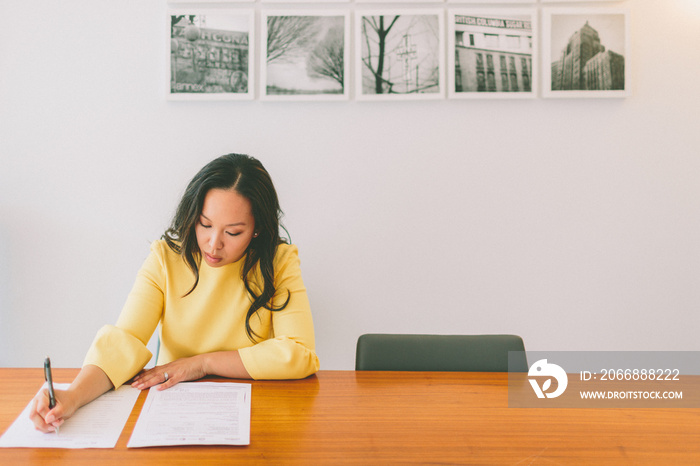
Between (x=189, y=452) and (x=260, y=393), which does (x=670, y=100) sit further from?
(x=189, y=452)

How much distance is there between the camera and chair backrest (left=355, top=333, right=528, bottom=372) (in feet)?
4.62

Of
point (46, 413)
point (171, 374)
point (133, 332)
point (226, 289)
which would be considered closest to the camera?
point (46, 413)

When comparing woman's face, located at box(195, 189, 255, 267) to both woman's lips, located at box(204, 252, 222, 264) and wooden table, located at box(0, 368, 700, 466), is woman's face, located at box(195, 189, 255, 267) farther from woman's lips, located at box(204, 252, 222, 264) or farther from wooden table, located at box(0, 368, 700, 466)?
wooden table, located at box(0, 368, 700, 466)

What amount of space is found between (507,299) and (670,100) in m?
1.17

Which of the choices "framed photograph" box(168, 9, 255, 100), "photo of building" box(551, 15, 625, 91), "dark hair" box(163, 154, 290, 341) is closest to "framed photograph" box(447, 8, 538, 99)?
"photo of building" box(551, 15, 625, 91)

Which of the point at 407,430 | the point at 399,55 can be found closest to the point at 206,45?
the point at 399,55

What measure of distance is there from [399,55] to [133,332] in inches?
62.6

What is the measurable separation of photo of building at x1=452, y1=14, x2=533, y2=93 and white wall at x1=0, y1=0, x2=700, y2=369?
0.09 meters

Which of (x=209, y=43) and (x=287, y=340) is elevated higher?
(x=209, y=43)

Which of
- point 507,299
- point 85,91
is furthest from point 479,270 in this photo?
point 85,91

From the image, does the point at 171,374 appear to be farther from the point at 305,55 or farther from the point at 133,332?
the point at 305,55

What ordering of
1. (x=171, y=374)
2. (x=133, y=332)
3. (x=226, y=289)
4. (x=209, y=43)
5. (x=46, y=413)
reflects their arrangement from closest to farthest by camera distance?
(x=46, y=413) < (x=171, y=374) < (x=133, y=332) < (x=226, y=289) < (x=209, y=43)

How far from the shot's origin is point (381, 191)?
2.21m

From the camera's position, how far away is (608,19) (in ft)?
7.02
